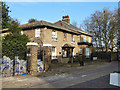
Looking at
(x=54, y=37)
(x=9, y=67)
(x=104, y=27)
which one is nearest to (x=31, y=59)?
(x=9, y=67)

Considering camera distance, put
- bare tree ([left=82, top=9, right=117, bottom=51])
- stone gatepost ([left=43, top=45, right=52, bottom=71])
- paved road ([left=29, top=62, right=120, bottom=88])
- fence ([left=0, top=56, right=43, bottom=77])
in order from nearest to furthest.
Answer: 1. paved road ([left=29, top=62, right=120, bottom=88])
2. fence ([left=0, top=56, right=43, bottom=77])
3. stone gatepost ([left=43, top=45, right=52, bottom=71])
4. bare tree ([left=82, top=9, right=117, bottom=51])

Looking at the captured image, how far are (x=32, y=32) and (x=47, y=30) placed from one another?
8.69 ft

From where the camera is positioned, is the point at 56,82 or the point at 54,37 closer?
the point at 56,82

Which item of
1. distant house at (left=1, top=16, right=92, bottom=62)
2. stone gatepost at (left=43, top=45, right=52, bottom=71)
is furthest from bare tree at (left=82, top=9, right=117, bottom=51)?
stone gatepost at (left=43, top=45, right=52, bottom=71)

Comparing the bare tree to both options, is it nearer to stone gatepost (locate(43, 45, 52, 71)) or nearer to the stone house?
the stone house

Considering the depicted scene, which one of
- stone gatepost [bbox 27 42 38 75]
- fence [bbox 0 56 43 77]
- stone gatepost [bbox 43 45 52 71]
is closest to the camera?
fence [bbox 0 56 43 77]

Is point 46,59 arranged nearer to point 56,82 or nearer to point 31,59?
point 31,59

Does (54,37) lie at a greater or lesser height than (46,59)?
greater

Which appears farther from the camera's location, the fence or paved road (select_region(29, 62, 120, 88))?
the fence

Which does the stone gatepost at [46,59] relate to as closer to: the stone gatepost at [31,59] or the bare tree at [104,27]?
the stone gatepost at [31,59]

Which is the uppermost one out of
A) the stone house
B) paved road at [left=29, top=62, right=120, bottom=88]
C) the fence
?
the stone house

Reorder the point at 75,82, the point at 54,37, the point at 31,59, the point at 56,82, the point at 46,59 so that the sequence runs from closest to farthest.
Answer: the point at 75,82, the point at 56,82, the point at 31,59, the point at 46,59, the point at 54,37

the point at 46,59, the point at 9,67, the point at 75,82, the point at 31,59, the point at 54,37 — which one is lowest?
the point at 75,82

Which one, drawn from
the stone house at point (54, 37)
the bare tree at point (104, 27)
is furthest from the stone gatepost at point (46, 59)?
the bare tree at point (104, 27)
